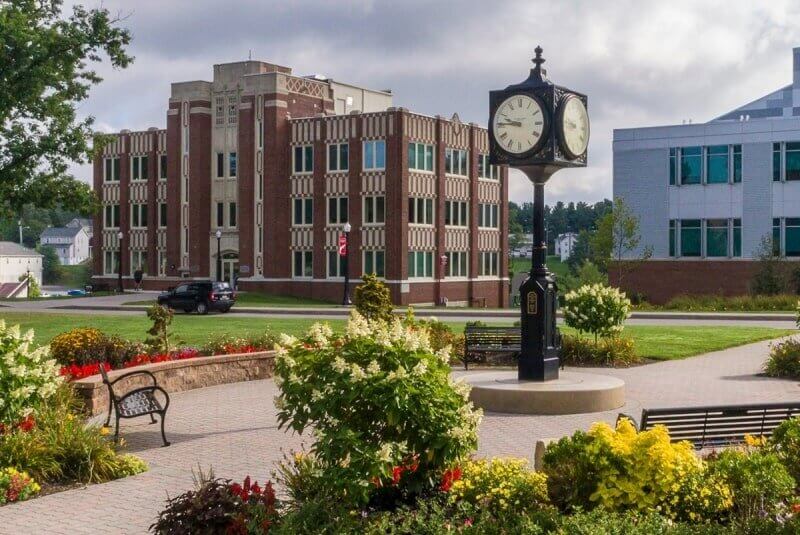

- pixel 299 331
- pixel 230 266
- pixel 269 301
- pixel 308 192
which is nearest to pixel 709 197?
pixel 308 192

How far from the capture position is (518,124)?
15.8 meters

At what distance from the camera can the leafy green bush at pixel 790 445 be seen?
902 centimetres

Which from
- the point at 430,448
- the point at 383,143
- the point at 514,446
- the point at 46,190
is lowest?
the point at 514,446

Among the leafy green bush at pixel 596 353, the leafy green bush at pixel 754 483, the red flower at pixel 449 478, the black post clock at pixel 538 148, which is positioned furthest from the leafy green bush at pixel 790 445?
the leafy green bush at pixel 596 353

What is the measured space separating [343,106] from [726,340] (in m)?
44.2

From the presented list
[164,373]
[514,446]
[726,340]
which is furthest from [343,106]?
[514,446]

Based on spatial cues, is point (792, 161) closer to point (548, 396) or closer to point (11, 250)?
point (548, 396)

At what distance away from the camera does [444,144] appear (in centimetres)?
6281

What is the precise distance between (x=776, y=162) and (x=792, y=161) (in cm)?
81

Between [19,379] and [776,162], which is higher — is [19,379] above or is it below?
below

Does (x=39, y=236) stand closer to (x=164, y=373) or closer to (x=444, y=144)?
(x=444, y=144)

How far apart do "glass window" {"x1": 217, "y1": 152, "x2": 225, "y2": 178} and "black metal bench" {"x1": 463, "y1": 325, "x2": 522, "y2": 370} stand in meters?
47.4

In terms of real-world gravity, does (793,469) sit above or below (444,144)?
below

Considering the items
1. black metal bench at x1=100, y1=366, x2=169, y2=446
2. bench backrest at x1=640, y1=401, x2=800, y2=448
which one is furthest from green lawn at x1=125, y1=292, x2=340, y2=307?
bench backrest at x1=640, y1=401, x2=800, y2=448
